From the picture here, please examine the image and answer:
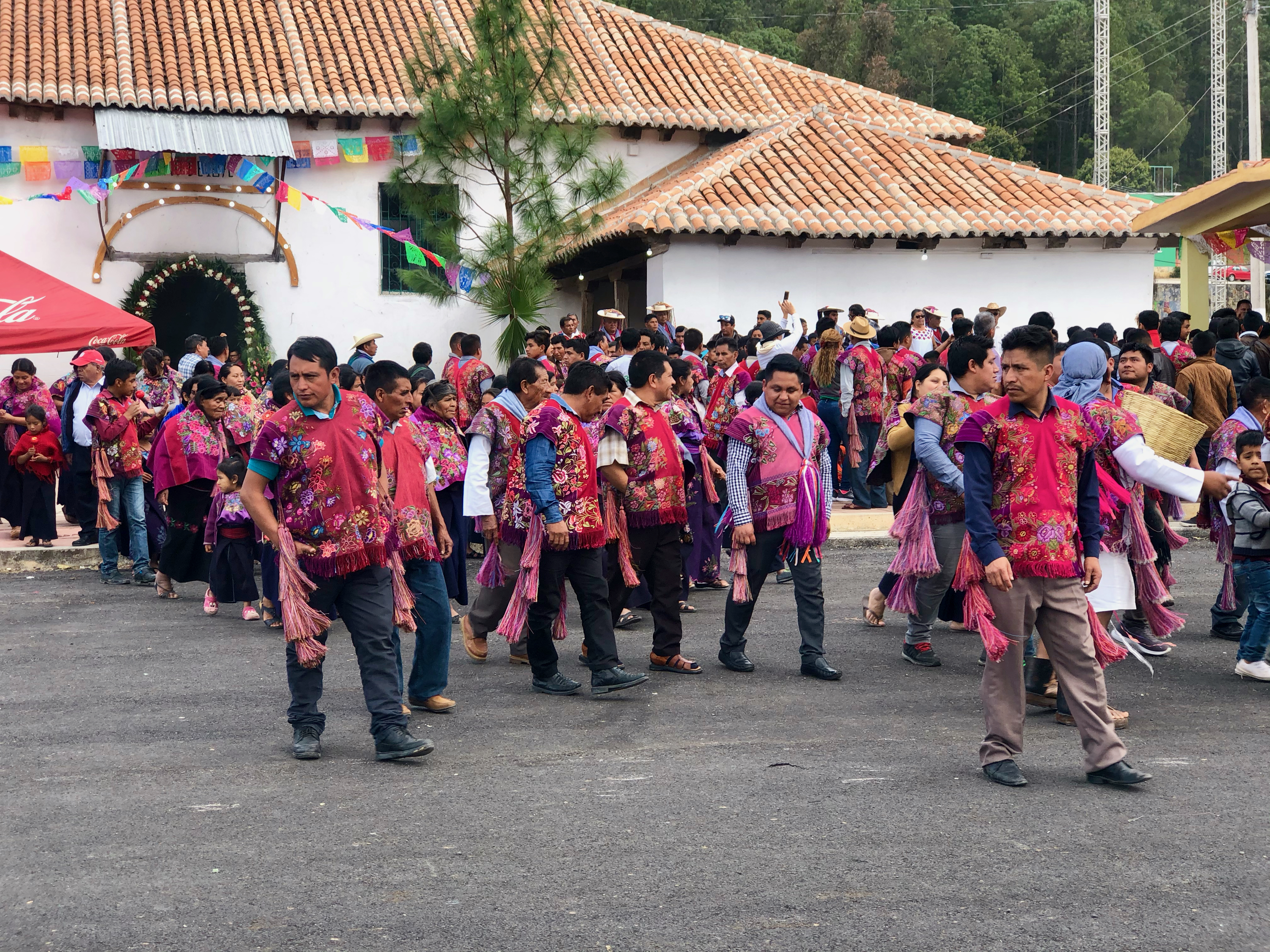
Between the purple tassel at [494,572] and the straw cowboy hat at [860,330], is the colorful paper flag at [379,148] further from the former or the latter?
the purple tassel at [494,572]

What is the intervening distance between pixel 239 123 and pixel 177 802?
17.9 meters

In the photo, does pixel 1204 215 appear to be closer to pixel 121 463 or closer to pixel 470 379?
pixel 470 379

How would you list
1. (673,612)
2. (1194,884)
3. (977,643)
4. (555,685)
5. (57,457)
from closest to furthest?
1. (1194,884)
2. (555,685)
3. (673,612)
4. (977,643)
5. (57,457)

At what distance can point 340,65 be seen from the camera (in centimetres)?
2258

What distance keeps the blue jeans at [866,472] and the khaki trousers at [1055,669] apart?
8202mm

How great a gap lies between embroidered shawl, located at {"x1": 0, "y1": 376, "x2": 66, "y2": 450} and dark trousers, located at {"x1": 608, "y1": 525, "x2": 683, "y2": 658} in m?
7.17

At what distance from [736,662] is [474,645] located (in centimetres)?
154

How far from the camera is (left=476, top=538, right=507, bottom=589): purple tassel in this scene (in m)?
7.59

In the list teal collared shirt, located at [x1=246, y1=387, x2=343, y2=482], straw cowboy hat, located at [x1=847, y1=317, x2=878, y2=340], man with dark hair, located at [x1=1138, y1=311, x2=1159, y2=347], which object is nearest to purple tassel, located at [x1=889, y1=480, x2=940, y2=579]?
teal collared shirt, located at [x1=246, y1=387, x2=343, y2=482]

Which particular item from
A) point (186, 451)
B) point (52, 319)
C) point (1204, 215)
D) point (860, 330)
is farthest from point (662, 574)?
point (1204, 215)

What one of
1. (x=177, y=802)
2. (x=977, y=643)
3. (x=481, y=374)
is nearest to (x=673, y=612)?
(x=977, y=643)

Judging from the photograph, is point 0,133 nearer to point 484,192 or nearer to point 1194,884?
point 484,192

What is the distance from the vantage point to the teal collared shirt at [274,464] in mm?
5621

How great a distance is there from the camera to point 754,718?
645cm
